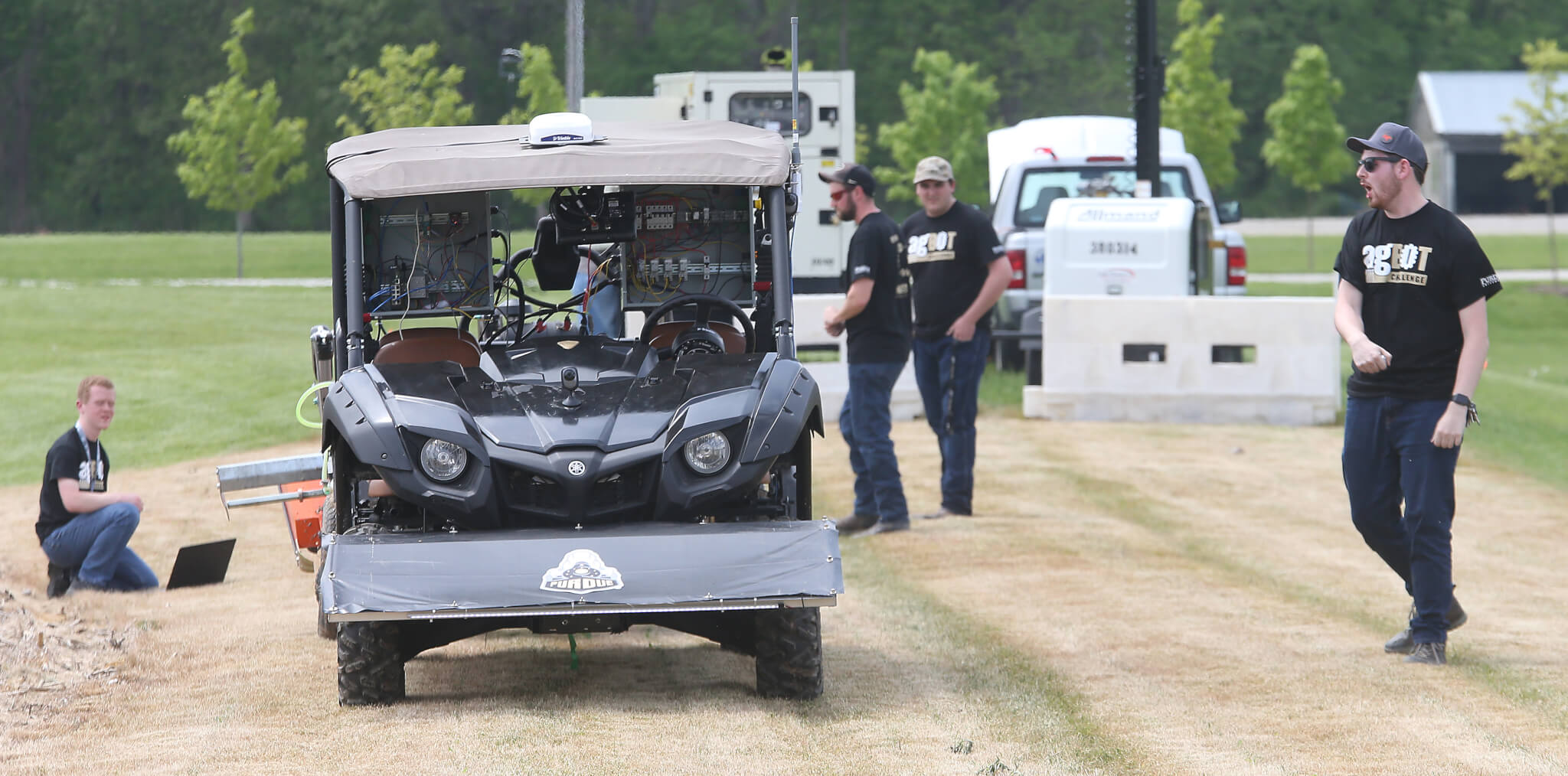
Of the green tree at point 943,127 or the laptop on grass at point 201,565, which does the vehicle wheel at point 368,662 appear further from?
the green tree at point 943,127

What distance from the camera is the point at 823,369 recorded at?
1509 cm

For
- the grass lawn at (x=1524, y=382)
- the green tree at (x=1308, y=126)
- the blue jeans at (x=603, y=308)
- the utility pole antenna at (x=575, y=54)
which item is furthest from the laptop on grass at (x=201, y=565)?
the green tree at (x=1308, y=126)

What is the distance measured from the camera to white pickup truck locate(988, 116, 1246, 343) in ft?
58.8

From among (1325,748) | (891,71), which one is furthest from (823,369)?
(891,71)

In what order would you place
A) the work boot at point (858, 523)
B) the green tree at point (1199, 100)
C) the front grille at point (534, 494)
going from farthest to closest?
the green tree at point (1199, 100) < the work boot at point (858, 523) < the front grille at point (534, 494)

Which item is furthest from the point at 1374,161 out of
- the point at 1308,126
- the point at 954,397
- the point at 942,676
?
the point at 1308,126

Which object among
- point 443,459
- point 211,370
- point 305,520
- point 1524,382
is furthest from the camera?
point 1524,382

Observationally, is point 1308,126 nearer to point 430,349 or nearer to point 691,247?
point 691,247

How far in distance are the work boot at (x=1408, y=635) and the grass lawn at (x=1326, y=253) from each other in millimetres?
32531

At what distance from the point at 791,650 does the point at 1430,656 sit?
2521 millimetres

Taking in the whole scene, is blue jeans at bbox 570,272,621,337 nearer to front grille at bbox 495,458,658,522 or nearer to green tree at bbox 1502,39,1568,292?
front grille at bbox 495,458,658,522

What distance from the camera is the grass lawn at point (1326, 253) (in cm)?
4172

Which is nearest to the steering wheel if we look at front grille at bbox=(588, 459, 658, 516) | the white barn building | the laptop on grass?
front grille at bbox=(588, 459, 658, 516)

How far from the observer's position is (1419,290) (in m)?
6.66
